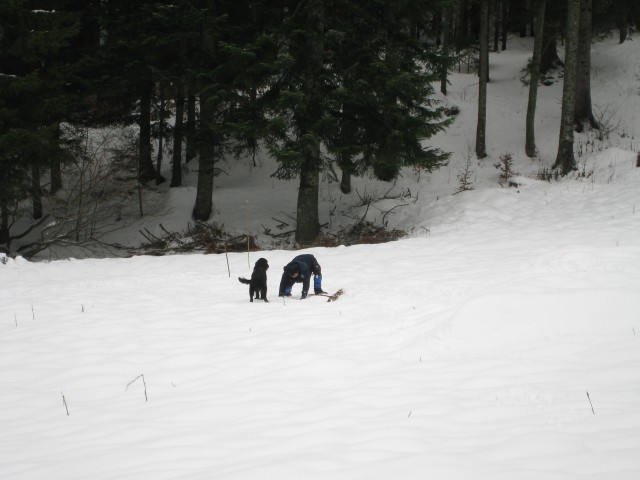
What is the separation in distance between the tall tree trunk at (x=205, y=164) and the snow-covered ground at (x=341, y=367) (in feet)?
17.0

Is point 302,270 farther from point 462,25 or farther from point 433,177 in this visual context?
point 462,25

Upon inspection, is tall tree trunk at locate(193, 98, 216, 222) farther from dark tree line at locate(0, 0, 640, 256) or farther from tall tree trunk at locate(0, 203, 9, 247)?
tall tree trunk at locate(0, 203, 9, 247)

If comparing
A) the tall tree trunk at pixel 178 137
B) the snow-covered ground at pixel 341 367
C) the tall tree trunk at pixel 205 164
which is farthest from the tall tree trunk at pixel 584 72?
the tall tree trunk at pixel 178 137

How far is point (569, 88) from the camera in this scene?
16438mm

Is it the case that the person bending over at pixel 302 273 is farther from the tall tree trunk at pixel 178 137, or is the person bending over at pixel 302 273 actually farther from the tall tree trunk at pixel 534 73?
the tall tree trunk at pixel 534 73

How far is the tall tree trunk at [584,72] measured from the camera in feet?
62.4

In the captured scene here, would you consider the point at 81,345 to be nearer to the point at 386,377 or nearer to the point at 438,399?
the point at 386,377

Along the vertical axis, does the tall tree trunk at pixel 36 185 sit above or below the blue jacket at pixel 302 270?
above

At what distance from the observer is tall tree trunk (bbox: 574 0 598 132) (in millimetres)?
19031

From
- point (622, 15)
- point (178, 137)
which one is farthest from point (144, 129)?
point (622, 15)

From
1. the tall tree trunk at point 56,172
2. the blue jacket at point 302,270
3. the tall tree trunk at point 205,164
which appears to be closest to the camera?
the blue jacket at point 302,270

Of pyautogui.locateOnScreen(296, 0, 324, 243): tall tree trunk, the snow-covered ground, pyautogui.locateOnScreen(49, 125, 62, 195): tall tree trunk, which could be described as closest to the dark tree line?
pyautogui.locateOnScreen(296, 0, 324, 243): tall tree trunk

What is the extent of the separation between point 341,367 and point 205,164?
12.6 metres

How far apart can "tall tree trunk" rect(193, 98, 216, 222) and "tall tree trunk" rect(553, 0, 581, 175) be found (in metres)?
12.0
